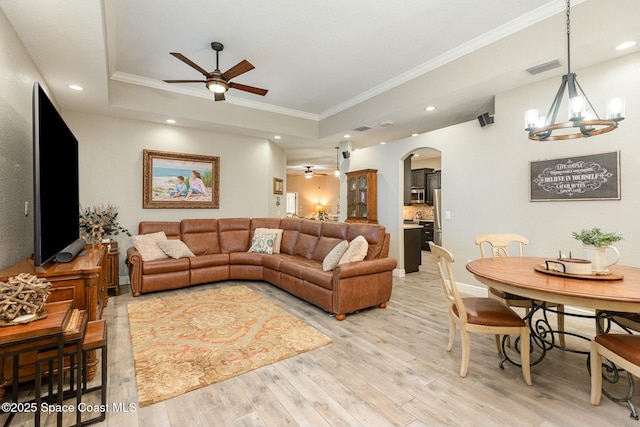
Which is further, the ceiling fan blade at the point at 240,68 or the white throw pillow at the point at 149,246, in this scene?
the white throw pillow at the point at 149,246

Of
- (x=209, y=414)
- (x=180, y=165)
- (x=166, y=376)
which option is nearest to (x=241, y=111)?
(x=180, y=165)

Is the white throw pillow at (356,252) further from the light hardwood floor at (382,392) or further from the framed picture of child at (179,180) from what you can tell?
the framed picture of child at (179,180)

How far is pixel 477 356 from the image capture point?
2.54m

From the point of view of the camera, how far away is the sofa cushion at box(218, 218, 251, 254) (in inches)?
212

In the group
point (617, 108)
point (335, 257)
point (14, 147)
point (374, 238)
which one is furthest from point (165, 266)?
point (617, 108)

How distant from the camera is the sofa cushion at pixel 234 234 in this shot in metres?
5.38

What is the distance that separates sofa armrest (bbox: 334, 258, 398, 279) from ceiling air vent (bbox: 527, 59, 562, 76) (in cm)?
264


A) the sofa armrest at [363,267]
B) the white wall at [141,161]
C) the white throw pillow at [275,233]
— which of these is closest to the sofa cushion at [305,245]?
the white throw pillow at [275,233]

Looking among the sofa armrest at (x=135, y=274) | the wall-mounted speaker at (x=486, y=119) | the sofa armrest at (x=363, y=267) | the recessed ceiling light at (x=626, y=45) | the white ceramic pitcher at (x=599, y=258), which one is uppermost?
the recessed ceiling light at (x=626, y=45)

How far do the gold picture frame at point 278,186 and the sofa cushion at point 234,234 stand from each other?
1.48 m

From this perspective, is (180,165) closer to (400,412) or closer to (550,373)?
(400,412)

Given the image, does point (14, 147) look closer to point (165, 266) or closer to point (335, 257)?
point (165, 266)

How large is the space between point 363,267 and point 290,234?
2.12 m

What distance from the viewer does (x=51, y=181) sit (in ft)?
7.57
